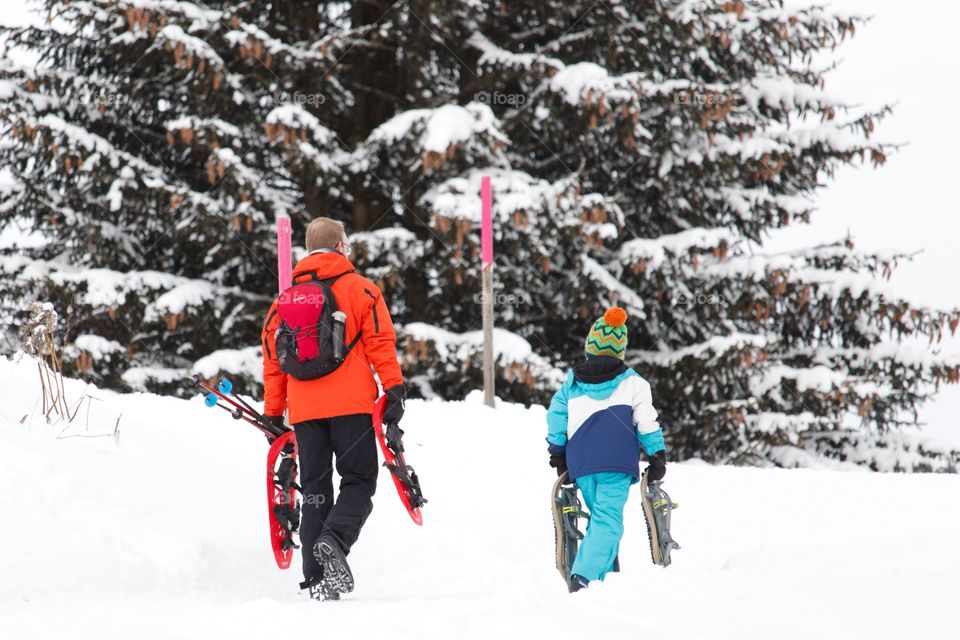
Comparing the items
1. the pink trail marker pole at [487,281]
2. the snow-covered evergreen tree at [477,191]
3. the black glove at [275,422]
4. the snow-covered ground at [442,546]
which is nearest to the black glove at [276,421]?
the black glove at [275,422]

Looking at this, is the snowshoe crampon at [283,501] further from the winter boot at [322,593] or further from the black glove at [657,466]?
Result: the black glove at [657,466]

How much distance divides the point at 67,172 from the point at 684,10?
7990 mm

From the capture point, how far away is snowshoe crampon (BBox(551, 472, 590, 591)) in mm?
4527

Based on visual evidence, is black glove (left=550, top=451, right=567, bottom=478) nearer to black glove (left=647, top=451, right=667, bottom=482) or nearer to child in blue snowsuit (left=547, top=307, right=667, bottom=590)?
child in blue snowsuit (left=547, top=307, right=667, bottom=590)

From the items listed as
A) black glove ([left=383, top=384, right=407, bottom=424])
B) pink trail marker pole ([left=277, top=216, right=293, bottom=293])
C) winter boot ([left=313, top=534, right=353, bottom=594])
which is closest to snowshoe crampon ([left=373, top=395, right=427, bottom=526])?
black glove ([left=383, top=384, right=407, bottom=424])

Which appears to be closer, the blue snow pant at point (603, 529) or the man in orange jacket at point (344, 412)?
the man in orange jacket at point (344, 412)

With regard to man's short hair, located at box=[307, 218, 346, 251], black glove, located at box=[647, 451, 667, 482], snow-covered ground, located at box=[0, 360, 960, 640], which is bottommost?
snow-covered ground, located at box=[0, 360, 960, 640]

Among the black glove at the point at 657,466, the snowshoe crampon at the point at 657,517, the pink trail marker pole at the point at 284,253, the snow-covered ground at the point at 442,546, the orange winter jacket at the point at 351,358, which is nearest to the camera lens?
the snow-covered ground at the point at 442,546

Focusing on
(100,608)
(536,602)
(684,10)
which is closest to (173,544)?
(100,608)

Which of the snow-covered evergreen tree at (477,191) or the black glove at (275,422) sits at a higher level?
the snow-covered evergreen tree at (477,191)

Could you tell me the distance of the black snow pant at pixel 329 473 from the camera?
4090 millimetres

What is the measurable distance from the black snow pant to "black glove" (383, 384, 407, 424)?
0.28ft

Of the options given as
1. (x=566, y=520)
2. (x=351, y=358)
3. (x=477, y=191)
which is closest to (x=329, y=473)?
(x=351, y=358)

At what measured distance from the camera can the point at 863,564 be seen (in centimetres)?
413
